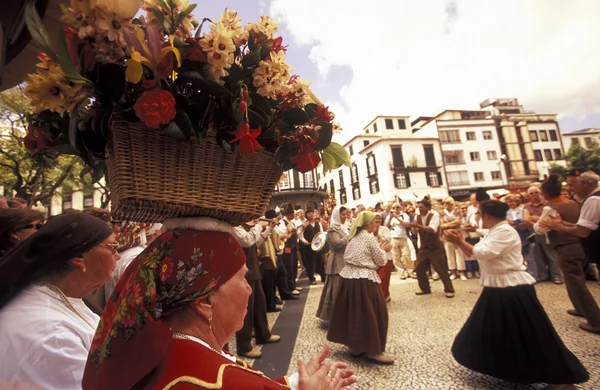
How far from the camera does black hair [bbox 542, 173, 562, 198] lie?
17.5 feet

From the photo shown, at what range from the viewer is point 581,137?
4978cm

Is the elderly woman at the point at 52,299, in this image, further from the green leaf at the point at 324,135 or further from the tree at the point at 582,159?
the tree at the point at 582,159

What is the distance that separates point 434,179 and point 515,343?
4043 cm

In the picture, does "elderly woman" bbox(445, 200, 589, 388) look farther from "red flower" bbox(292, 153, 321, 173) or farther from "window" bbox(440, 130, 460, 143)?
"window" bbox(440, 130, 460, 143)

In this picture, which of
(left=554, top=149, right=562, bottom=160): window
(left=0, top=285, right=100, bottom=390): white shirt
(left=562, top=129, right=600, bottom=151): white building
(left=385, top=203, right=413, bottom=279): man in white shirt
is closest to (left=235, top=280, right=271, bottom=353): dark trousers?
(left=0, top=285, right=100, bottom=390): white shirt

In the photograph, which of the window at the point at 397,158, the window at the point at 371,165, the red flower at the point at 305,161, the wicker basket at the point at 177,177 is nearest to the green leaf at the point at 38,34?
the wicker basket at the point at 177,177

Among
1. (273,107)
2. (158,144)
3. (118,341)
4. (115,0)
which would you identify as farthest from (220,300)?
(115,0)

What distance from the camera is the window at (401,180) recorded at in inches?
1565

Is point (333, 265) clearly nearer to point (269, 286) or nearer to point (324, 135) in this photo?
point (269, 286)

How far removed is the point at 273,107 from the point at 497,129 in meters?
50.8

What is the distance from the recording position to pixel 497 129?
4388 cm

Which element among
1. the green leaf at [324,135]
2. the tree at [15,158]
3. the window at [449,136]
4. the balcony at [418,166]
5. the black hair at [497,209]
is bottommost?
the black hair at [497,209]

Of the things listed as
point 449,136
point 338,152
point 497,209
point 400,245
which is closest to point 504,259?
point 497,209

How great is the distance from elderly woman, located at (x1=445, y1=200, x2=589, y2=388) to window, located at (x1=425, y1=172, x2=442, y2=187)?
3941 cm
